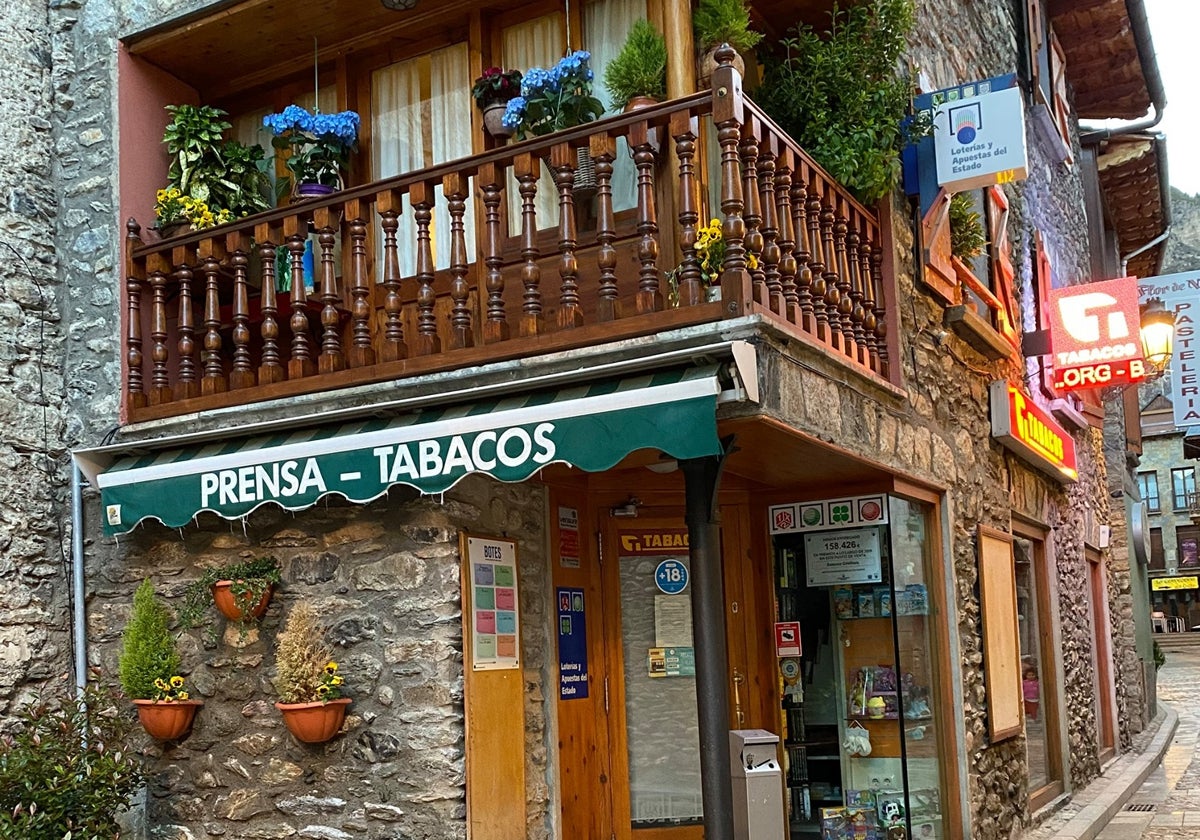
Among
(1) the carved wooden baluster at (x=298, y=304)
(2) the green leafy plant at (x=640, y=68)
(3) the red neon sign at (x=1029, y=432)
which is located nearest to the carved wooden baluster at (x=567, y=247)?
(2) the green leafy plant at (x=640, y=68)

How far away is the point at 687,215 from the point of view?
18.5ft

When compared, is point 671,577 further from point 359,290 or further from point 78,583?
point 78,583

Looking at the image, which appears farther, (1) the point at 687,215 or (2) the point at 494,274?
(2) the point at 494,274

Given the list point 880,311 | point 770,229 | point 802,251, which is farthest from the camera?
point 880,311

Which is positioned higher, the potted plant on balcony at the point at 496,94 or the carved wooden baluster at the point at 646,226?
the potted plant on balcony at the point at 496,94

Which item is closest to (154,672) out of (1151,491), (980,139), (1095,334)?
(980,139)

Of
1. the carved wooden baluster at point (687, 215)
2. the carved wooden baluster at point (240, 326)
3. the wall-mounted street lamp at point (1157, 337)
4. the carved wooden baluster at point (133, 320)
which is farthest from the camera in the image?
the wall-mounted street lamp at point (1157, 337)

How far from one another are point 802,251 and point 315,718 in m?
3.37

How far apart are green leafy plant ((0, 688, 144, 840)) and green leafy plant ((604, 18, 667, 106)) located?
4.35m

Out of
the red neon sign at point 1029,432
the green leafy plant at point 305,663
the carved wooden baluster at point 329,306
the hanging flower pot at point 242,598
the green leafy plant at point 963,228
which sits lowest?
the green leafy plant at point 305,663

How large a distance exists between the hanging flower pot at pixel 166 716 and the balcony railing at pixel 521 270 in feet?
5.30

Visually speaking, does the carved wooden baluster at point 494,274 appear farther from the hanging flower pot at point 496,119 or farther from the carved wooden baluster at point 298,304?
the carved wooden baluster at point 298,304

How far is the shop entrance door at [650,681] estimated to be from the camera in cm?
767

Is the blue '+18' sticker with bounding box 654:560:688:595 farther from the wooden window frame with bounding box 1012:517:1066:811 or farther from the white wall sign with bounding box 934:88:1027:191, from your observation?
the wooden window frame with bounding box 1012:517:1066:811
